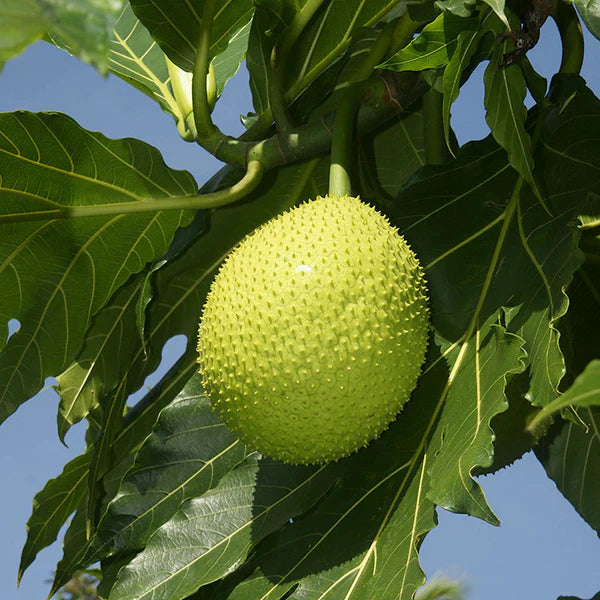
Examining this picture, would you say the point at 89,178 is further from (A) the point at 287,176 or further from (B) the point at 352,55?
(B) the point at 352,55

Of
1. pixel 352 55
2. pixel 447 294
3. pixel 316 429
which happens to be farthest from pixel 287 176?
pixel 316 429

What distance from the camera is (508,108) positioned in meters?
0.91

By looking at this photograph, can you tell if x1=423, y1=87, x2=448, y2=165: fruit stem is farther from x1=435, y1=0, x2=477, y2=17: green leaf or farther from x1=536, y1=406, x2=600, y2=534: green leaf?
x1=536, y1=406, x2=600, y2=534: green leaf

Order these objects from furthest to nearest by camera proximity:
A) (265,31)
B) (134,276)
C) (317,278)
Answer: (134,276), (265,31), (317,278)

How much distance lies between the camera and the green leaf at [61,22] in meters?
0.23

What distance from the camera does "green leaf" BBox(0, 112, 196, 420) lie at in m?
1.18

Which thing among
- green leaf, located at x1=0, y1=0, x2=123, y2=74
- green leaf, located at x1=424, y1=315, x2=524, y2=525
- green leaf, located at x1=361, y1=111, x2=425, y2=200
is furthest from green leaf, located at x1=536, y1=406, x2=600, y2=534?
green leaf, located at x1=0, y1=0, x2=123, y2=74

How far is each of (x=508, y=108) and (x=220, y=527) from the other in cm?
58

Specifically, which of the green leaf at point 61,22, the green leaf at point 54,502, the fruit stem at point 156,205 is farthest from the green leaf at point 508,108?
the green leaf at point 54,502

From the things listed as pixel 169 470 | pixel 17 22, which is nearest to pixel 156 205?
pixel 169 470

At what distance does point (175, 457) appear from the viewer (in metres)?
1.16

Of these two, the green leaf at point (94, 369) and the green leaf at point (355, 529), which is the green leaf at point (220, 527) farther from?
the green leaf at point (94, 369)

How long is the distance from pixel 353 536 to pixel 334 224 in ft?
1.13

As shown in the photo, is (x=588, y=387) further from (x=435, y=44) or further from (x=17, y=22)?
(x=435, y=44)
